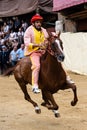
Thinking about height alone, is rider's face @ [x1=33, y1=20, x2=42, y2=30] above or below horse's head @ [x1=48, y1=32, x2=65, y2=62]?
above

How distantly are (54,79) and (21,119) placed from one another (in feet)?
4.37

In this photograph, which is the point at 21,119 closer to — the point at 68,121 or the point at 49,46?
the point at 68,121

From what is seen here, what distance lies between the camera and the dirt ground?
344 inches

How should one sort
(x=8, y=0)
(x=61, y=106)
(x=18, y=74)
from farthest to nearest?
1. (x=8, y=0)
2. (x=61, y=106)
3. (x=18, y=74)

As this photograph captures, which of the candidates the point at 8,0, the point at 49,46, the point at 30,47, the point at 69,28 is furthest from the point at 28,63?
the point at 8,0

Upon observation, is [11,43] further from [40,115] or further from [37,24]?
[37,24]

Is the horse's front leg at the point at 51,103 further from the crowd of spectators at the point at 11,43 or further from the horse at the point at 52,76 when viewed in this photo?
the crowd of spectators at the point at 11,43

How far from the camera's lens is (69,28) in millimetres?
22891

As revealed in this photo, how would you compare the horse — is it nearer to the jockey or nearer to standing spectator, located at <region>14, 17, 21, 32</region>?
the jockey

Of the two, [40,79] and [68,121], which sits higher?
[40,79]

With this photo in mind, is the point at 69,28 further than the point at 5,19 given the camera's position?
No

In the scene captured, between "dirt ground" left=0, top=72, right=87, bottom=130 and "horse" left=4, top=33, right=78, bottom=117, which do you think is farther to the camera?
"dirt ground" left=0, top=72, right=87, bottom=130

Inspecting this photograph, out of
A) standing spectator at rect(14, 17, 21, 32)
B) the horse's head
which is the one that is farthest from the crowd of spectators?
the horse's head

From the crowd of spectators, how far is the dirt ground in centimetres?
516
